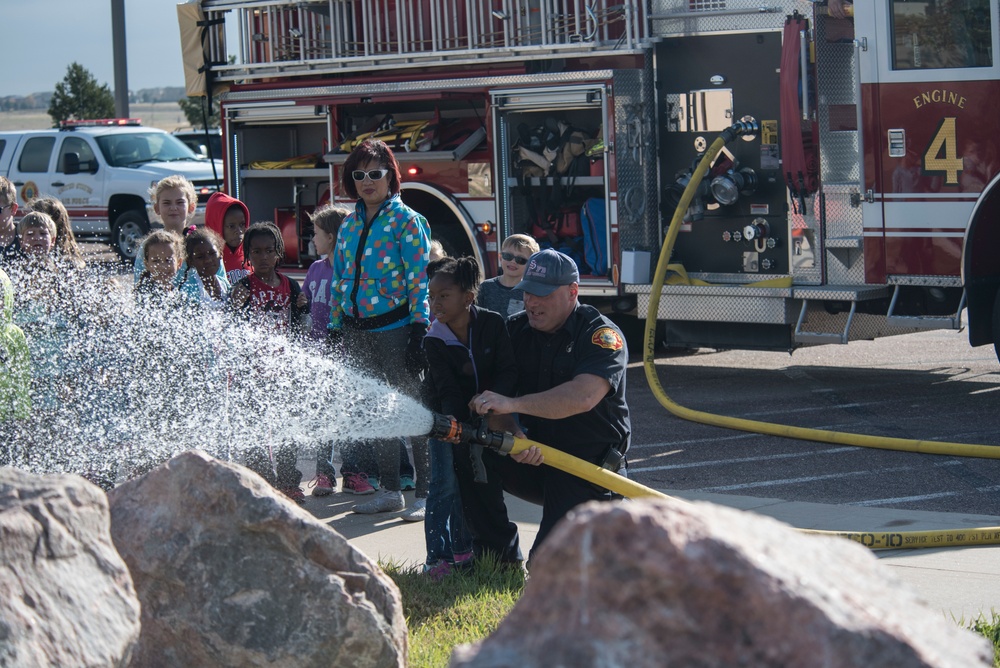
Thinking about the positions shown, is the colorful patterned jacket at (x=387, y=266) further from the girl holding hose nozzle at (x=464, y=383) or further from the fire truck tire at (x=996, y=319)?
the fire truck tire at (x=996, y=319)

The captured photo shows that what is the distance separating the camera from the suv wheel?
2061 centimetres

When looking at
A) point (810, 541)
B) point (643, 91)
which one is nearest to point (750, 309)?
point (643, 91)

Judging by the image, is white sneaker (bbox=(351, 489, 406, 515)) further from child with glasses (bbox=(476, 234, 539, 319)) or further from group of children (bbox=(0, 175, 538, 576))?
child with glasses (bbox=(476, 234, 539, 319))

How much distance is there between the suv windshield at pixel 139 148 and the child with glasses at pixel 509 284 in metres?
15.9

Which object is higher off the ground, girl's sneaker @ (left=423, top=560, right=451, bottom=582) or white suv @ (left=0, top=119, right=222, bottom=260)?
white suv @ (left=0, top=119, right=222, bottom=260)

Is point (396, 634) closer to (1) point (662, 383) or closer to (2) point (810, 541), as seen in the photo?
(2) point (810, 541)

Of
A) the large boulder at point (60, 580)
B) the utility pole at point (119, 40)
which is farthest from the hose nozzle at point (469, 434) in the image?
the utility pole at point (119, 40)

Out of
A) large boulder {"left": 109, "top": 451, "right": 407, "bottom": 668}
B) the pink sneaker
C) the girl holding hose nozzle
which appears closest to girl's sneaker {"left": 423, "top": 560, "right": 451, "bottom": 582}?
the girl holding hose nozzle

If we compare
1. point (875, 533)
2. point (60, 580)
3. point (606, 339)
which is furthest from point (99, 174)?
point (60, 580)

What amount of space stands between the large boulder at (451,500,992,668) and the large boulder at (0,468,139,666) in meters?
1.07

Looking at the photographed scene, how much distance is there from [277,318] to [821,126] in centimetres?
419

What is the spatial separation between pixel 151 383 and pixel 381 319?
1.20m

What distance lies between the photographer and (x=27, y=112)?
391 ft

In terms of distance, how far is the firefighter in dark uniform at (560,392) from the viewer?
4.47 meters
